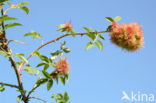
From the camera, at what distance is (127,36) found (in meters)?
2.01

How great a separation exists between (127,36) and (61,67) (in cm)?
67

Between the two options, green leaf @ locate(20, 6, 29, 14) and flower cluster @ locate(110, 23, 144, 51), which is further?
green leaf @ locate(20, 6, 29, 14)

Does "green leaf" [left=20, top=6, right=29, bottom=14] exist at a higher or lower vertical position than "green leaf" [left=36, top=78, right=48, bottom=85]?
higher

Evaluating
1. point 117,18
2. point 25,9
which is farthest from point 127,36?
point 25,9

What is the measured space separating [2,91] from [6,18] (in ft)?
2.85

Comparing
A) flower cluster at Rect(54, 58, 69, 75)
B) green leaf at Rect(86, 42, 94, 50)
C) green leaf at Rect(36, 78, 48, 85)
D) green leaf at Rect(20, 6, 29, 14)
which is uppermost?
green leaf at Rect(20, 6, 29, 14)

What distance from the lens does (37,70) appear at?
2.06 meters

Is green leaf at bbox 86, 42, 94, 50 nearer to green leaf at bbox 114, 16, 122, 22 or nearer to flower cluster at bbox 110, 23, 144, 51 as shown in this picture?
flower cluster at bbox 110, 23, 144, 51

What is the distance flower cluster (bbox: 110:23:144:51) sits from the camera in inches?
78.7

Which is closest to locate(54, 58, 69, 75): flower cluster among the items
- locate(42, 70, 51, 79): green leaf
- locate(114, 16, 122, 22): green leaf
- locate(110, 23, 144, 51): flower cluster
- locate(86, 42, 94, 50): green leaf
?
locate(42, 70, 51, 79): green leaf

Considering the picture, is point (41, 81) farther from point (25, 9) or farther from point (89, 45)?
point (25, 9)

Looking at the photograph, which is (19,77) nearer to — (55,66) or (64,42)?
(55,66)

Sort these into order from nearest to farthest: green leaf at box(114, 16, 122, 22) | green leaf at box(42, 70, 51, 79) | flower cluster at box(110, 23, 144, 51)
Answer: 1. green leaf at box(42, 70, 51, 79)
2. flower cluster at box(110, 23, 144, 51)
3. green leaf at box(114, 16, 122, 22)

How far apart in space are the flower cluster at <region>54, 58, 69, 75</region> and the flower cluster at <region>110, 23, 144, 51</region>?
1.65 feet
